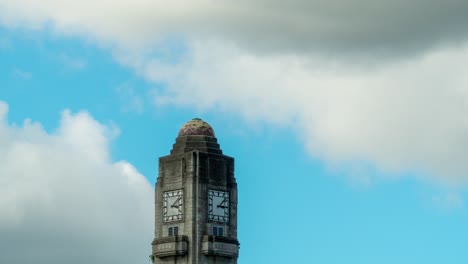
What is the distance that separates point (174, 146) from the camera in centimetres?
18700

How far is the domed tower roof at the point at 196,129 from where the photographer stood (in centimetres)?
18662

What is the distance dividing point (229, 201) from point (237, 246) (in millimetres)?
5308

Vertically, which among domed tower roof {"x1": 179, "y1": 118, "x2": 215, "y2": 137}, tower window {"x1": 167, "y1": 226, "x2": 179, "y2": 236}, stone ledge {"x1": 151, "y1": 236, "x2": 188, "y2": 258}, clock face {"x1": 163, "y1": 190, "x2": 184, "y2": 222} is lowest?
stone ledge {"x1": 151, "y1": 236, "x2": 188, "y2": 258}

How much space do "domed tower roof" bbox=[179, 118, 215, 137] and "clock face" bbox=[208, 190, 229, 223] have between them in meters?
7.73

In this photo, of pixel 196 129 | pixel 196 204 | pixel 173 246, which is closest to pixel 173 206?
pixel 196 204

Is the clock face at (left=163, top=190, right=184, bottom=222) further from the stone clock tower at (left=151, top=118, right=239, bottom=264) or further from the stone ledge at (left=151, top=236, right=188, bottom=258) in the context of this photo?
the stone ledge at (left=151, top=236, right=188, bottom=258)

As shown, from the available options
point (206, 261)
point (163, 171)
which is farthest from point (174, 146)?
point (206, 261)

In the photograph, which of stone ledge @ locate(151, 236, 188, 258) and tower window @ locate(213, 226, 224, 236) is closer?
stone ledge @ locate(151, 236, 188, 258)

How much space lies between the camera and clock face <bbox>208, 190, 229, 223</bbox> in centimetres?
18275

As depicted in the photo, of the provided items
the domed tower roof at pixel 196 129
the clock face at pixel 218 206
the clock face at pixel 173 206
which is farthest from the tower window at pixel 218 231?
the domed tower roof at pixel 196 129

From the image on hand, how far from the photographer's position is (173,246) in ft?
592

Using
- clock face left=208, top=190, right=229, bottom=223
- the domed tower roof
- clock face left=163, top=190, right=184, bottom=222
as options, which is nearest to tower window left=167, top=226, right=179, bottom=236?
clock face left=163, top=190, right=184, bottom=222

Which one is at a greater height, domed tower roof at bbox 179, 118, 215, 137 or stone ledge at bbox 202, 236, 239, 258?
domed tower roof at bbox 179, 118, 215, 137

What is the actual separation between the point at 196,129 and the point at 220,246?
1475 cm
